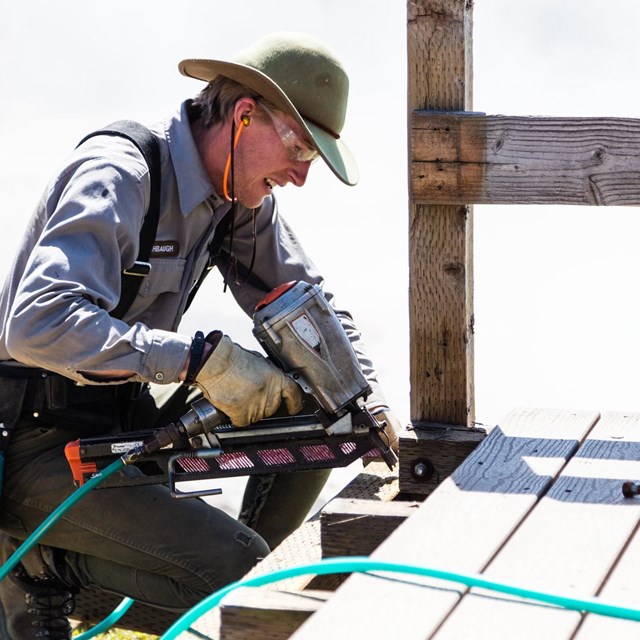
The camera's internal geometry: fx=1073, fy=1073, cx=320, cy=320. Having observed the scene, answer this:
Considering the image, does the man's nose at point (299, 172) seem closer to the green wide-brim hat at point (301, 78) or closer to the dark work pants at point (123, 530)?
the green wide-brim hat at point (301, 78)

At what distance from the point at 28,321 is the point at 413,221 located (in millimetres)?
1014

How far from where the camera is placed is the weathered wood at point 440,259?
8.95 ft

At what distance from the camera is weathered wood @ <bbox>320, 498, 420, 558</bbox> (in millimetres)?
2234

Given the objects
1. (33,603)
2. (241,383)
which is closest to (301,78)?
(241,383)

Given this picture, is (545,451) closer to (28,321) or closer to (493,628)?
(493,628)

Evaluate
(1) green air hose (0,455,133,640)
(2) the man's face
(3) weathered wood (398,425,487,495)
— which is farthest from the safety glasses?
(1) green air hose (0,455,133,640)

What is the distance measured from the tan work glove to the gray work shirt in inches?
3.5

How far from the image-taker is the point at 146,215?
2.86m

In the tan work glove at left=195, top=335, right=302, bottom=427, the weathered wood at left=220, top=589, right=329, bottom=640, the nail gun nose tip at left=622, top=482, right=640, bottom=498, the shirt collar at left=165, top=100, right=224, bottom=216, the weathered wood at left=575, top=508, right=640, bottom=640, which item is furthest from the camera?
the shirt collar at left=165, top=100, right=224, bottom=216

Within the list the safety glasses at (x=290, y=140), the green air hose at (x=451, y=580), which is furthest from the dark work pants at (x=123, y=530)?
the green air hose at (x=451, y=580)

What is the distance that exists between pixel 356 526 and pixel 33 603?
1158mm

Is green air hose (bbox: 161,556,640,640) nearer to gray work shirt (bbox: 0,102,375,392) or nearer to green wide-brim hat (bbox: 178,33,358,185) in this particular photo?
gray work shirt (bbox: 0,102,375,392)

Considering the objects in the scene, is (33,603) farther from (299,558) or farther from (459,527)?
(459,527)

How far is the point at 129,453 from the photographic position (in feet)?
9.06
